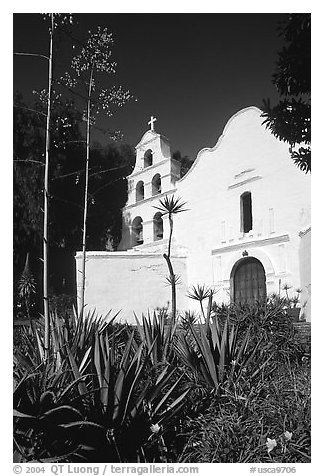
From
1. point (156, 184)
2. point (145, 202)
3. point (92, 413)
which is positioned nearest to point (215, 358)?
point (92, 413)

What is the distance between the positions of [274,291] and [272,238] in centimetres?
52

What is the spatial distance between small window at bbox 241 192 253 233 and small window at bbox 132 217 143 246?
39.4 inches

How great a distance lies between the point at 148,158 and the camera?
178 inches

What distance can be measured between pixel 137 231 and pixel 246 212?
107 cm

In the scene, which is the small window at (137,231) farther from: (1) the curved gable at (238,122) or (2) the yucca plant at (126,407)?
(2) the yucca plant at (126,407)

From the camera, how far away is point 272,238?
4.66 m

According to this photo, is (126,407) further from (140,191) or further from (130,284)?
(140,191)

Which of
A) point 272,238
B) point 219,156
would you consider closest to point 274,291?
point 272,238

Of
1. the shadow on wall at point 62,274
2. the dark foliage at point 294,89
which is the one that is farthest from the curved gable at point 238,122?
the shadow on wall at point 62,274

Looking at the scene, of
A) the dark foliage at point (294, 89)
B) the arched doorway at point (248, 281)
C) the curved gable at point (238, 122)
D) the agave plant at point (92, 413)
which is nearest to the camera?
the agave plant at point (92, 413)

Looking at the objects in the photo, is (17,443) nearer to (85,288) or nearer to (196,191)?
(85,288)

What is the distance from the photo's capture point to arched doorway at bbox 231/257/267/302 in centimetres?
478

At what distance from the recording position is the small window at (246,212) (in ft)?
14.9

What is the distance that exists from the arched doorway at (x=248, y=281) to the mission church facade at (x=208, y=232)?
0.01 metres
